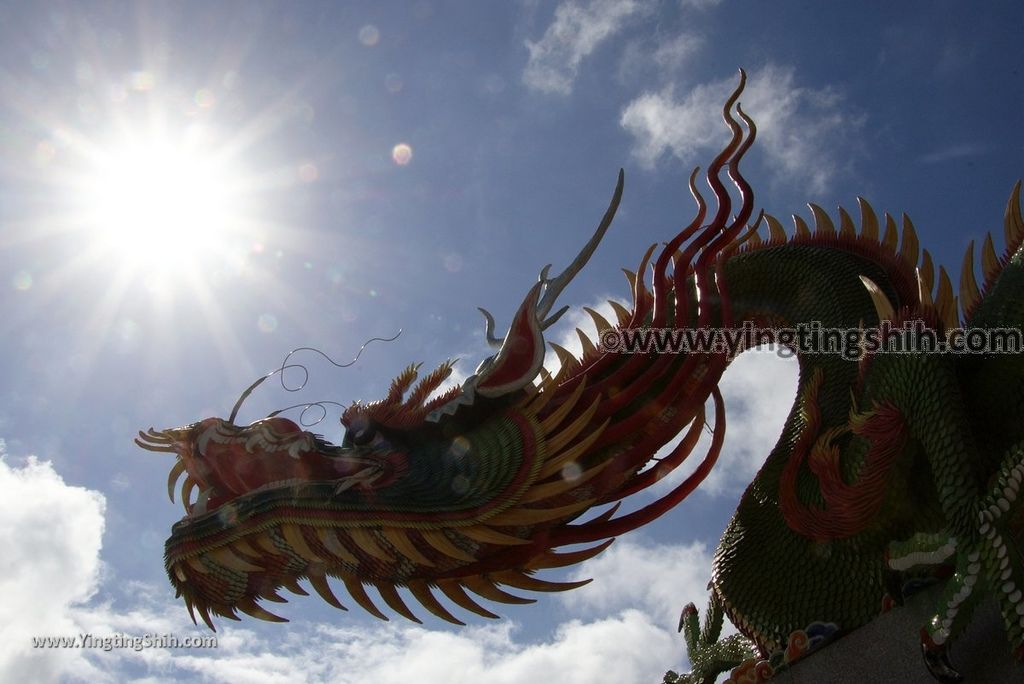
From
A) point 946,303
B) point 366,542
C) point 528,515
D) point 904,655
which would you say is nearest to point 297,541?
point 366,542

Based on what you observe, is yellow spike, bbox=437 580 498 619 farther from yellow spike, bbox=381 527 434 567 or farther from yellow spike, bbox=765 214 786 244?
yellow spike, bbox=765 214 786 244

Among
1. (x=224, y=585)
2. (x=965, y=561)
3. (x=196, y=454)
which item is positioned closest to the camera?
(x=965, y=561)

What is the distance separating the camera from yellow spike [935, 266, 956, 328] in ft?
20.1

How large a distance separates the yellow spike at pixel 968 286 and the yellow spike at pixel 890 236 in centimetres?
69

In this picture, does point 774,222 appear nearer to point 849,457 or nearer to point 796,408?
point 796,408

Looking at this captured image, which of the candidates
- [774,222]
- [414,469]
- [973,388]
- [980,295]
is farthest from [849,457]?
[414,469]

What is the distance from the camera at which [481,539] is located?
6.00 meters

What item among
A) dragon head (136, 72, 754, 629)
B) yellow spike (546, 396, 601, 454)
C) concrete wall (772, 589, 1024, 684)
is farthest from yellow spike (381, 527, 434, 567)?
concrete wall (772, 589, 1024, 684)

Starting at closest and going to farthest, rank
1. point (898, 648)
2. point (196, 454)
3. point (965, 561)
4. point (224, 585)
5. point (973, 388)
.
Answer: point (965, 561) → point (898, 648) → point (973, 388) → point (224, 585) → point (196, 454)

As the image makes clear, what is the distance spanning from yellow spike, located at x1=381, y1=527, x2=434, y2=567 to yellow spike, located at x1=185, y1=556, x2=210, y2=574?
129 cm

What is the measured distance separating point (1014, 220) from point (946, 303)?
0.70m

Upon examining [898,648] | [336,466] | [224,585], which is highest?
[336,466]

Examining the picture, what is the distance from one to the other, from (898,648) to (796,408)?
78.5 inches

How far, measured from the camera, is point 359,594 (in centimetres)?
618
